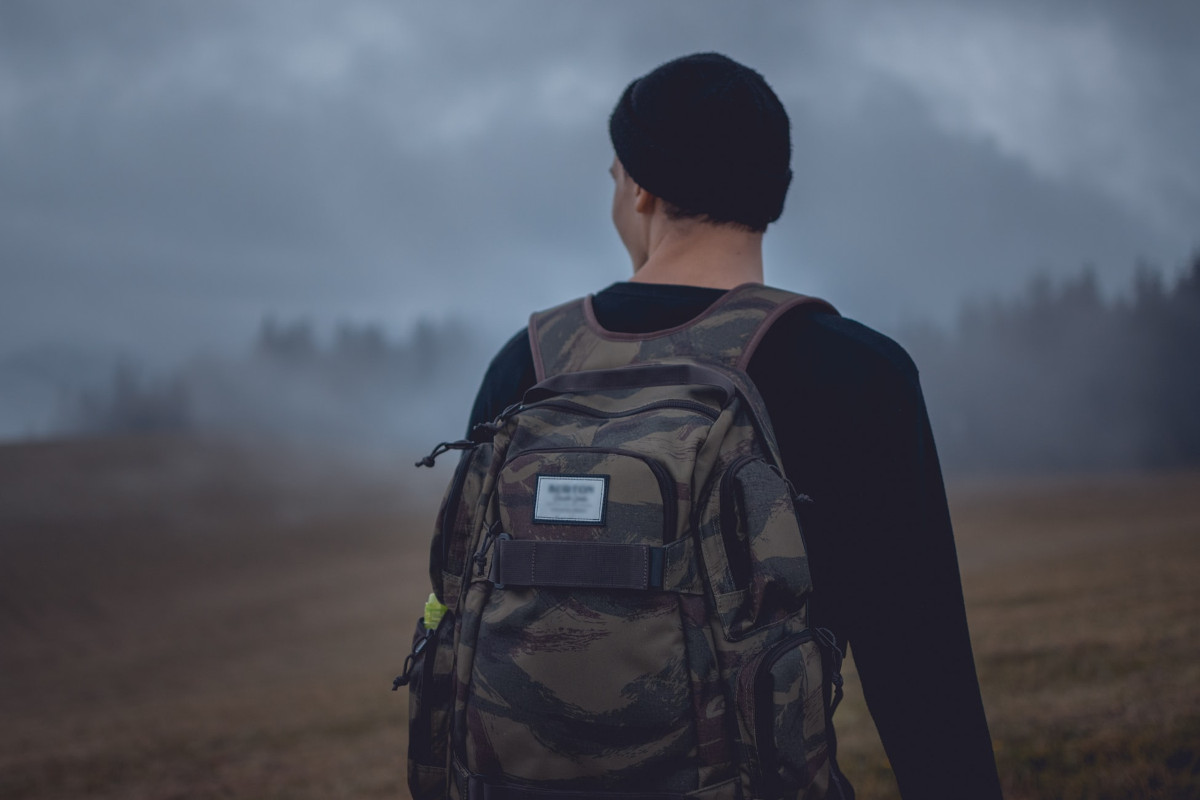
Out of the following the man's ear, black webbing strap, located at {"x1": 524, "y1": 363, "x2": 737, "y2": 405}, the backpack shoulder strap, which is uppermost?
the man's ear

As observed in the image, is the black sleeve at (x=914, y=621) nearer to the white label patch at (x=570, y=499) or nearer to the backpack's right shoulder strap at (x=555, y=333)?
the white label patch at (x=570, y=499)

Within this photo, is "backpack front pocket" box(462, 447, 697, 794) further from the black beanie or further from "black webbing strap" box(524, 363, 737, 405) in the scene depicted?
the black beanie

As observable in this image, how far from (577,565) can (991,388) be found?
8254cm

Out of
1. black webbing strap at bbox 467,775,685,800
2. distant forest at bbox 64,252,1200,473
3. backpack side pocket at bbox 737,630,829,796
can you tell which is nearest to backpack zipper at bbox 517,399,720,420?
backpack side pocket at bbox 737,630,829,796

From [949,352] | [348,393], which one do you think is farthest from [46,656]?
[949,352]

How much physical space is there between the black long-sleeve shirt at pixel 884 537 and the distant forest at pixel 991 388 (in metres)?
66.3

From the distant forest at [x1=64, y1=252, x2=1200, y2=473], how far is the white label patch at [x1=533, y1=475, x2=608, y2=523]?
66.8m

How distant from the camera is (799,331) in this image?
1.83 m

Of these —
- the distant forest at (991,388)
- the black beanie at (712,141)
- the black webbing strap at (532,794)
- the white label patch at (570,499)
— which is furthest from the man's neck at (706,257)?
the distant forest at (991,388)

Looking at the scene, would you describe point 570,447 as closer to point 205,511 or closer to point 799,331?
point 799,331

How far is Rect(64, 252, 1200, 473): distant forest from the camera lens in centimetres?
6438

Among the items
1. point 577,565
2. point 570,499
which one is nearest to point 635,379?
point 570,499

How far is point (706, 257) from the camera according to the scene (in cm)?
199

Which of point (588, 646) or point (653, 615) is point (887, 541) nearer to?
point (653, 615)
